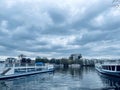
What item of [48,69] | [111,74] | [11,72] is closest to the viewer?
[11,72]

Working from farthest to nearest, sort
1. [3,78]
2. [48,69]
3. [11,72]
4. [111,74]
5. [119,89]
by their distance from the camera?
[48,69]
[111,74]
[11,72]
[3,78]
[119,89]

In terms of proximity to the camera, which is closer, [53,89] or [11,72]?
[53,89]

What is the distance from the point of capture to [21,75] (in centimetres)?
7462

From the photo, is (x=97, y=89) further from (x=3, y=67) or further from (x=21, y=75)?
(x=21, y=75)

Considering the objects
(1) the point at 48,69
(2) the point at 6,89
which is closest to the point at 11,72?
(2) the point at 6,89

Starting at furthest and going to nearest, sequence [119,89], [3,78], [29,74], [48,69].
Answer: [48,69] → [29,74] → [3,78] → [119,89]

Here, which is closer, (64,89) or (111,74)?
(64,89)

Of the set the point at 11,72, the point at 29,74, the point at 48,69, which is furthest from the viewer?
the point at 48,69

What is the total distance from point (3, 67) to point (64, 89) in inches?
1191

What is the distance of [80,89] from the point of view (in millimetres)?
38312

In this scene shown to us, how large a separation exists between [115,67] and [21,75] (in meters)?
32.2

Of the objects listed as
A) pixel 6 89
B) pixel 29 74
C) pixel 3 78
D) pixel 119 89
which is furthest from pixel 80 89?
pixel 29 74

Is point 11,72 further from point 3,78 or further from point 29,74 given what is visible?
point 29,74

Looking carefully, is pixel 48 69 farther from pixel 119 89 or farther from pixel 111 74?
pixel 119 89
